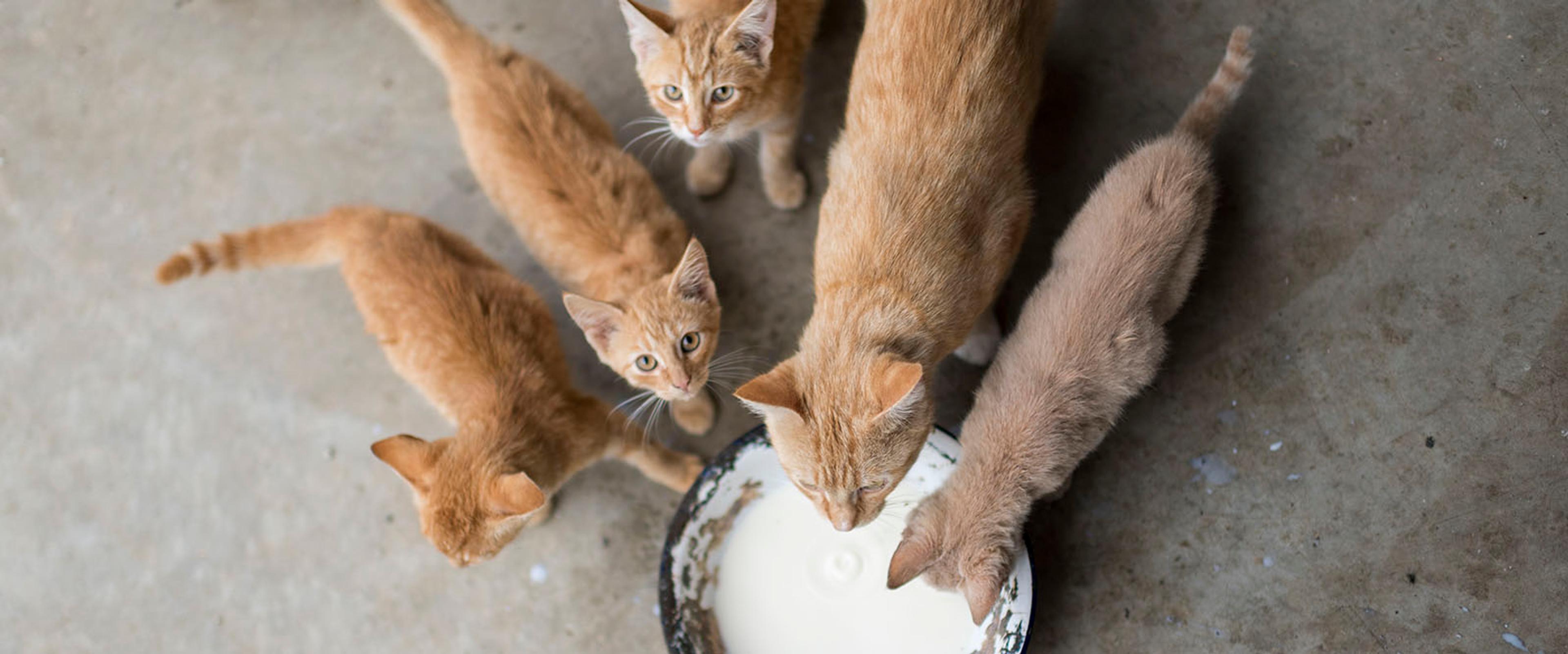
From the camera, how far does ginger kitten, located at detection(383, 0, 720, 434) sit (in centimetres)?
217

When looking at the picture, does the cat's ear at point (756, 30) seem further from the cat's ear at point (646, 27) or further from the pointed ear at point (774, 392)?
the pointed ear at point (774, 392)

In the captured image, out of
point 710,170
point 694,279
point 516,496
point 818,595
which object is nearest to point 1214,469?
point 818,595

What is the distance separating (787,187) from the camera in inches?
105

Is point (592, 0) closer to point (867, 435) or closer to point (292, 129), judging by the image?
point (292, 129)

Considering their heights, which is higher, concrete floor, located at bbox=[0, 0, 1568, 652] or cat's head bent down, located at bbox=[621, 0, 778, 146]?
cat's head bent down, located at bbox=[621, 0, 778, 146]

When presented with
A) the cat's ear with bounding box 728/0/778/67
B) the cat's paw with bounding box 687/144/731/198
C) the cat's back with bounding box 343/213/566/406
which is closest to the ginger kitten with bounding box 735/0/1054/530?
the cat's ear with bounding box 728/0/778/67

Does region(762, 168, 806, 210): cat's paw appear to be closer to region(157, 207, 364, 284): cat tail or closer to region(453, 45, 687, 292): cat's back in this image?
region(453, 45, 687, 292): cat's back

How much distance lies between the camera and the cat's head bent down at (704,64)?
2.22 m

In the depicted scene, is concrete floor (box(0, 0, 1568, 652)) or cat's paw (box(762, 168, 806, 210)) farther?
cat's paw (box(762, 168, 806, 210))

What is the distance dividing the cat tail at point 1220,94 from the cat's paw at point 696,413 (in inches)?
56.1

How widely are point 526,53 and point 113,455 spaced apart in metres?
1.78

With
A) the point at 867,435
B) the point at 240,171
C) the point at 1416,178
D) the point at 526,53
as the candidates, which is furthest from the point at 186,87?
the point at 1416,178

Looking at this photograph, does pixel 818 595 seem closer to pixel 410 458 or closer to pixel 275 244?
pixel 410 458

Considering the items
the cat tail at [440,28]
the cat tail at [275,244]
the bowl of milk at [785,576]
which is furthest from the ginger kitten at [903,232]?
the cat tail at [275,244]
